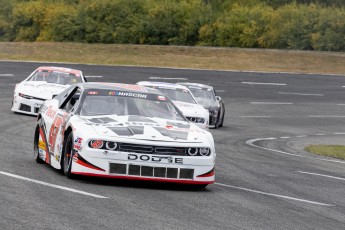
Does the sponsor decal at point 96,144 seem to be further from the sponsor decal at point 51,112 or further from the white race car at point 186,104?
the white race car at point 186,104

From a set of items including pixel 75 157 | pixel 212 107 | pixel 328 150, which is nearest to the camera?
pixel 75 157

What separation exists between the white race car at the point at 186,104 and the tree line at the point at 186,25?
1132 inches

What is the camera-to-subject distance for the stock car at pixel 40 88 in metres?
25.4

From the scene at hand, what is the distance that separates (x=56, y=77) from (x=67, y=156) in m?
15.3

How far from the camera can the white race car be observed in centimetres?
2388

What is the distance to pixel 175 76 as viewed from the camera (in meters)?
42.7

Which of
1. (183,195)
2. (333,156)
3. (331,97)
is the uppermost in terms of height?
(183,195)

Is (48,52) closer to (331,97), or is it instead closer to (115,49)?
(115,49)

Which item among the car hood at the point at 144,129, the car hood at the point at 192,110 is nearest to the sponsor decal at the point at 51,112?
the car hood at the point at 144,129

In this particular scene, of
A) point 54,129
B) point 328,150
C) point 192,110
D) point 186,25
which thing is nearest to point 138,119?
point 54,129

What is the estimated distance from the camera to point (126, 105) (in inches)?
488

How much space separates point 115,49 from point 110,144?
126 feet

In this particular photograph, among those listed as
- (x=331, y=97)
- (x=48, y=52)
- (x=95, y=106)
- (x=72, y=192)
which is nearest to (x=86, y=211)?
(x=72, y=192)

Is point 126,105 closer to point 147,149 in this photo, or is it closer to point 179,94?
point 147,149
